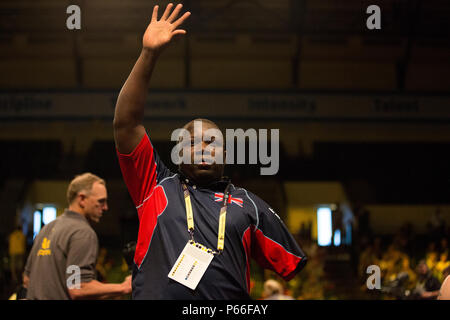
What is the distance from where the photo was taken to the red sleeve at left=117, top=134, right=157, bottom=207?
224 centimetres

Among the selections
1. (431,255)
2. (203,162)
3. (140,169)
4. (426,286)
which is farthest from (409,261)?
(140,169)

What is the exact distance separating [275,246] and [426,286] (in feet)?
25.8

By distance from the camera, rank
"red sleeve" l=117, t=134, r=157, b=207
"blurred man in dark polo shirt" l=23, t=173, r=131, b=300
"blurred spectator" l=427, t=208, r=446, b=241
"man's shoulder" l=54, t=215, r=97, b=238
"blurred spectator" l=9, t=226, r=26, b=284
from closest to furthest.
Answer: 1. "red sleeve" l=117, t=134, r=157, b=207
2. "blurred man in dark polo shirt" l=23, t=173, r=131, b=300
3. "man's shoulder" l=54, t=215, r=97, b=238
4. "blurred spectator" l=9, t=226, r=26, b=284
5. "blurred spectator" l=427, t=208, r=446, b=241

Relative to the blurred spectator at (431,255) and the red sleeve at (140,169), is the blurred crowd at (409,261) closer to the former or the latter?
the blurred spectator at (431,255)

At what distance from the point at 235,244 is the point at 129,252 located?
1.32m

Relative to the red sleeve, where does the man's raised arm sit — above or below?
above

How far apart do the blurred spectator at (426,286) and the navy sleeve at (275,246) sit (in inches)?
284

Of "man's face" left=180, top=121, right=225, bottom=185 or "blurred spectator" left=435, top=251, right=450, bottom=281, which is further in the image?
"blurred spectator" left=435, top=251, right=450, bottom=281

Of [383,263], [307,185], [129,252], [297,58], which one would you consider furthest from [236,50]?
[129,252]

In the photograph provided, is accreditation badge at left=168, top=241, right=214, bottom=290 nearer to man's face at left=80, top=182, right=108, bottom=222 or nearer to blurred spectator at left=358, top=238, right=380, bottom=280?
man's face at left=80, top=182, right=108, bottom=222

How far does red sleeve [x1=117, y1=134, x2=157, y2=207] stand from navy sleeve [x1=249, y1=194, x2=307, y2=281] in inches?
17.0

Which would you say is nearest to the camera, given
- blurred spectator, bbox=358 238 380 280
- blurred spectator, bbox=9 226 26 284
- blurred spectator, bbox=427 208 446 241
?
blurred spectator, bbox=9 226 26 284

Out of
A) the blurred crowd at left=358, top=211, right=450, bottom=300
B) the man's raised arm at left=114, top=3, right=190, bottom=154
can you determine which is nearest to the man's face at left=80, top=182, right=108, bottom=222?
the man's raised arm at left=114, top=3, right=190, bottom=154
